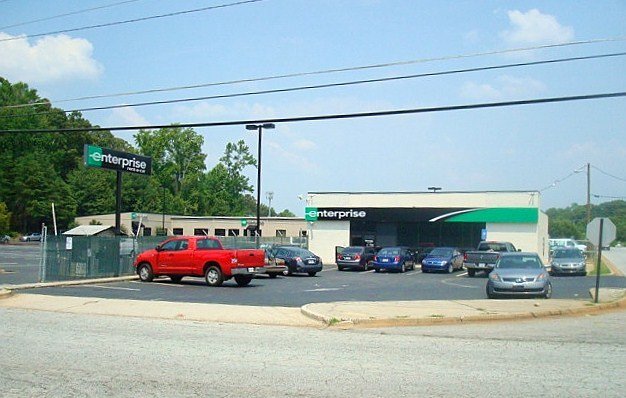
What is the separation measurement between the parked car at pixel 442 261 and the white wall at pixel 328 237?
13484 mm

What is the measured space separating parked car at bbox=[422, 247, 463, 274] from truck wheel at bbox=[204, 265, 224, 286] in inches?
704

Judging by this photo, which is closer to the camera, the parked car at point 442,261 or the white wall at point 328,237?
the parked car at point 442,261

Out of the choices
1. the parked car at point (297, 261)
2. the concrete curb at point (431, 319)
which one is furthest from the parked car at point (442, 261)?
the concrete curb at point (431, 319)

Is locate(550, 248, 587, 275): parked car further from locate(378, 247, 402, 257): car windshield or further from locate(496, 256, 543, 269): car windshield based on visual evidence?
locate(496, 256, 543, 269): car windshield

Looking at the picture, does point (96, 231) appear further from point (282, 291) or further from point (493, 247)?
point (493, 247)

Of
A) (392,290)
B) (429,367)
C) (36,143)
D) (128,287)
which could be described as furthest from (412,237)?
(36,143)

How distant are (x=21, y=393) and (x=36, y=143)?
99.0 m

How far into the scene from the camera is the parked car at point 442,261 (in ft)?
129

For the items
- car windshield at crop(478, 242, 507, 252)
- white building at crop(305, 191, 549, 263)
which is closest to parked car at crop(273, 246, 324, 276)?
car windshield at crop(478, 242, 507, 252)

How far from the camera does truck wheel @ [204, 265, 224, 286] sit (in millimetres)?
25000

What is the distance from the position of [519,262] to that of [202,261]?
11.7m

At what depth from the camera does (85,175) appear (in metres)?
101

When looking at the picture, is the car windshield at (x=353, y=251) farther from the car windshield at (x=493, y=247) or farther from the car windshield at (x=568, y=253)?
the car windshield at (x=568, y=253)

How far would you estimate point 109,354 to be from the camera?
10.7 meters
